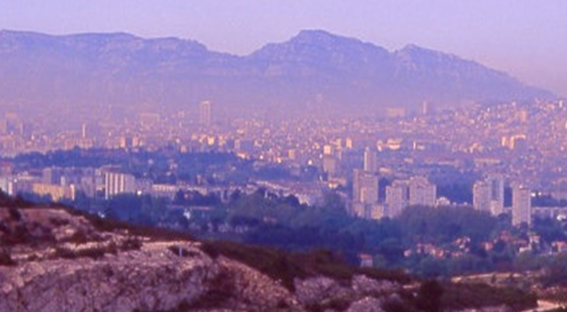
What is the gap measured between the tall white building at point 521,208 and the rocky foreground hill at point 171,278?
48.4m

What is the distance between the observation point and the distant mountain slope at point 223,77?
12031 cm

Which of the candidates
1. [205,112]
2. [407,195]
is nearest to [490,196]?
[407,195]

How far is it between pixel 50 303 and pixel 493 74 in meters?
133

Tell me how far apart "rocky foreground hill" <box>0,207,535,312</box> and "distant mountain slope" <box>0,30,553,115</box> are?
90104mm

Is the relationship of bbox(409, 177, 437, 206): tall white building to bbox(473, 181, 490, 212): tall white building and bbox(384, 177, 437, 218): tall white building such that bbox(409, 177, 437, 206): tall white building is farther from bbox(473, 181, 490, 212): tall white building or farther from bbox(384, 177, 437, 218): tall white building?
bbox(473, 181, 490, 212): tall white building

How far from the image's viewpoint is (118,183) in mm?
77688

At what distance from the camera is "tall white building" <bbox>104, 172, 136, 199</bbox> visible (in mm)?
75625

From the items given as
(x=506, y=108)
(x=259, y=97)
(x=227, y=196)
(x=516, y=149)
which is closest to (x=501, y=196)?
(x=227, y=196)

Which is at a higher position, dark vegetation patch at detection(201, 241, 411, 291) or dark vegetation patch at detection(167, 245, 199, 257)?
dark vegetation patch at detection(167, 245, 199, 257)

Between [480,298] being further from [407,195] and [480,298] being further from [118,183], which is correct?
[407,195]

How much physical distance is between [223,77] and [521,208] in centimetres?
5762

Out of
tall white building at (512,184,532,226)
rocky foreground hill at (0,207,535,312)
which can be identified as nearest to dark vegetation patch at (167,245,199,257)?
rocky foreground hill at (0,207,535,312)

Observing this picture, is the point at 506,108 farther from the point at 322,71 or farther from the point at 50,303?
the point at 50,303

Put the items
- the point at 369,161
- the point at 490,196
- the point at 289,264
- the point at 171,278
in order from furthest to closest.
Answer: the point at 369,161
the point at 490,196
the point at 289,264
the point at 171,278
